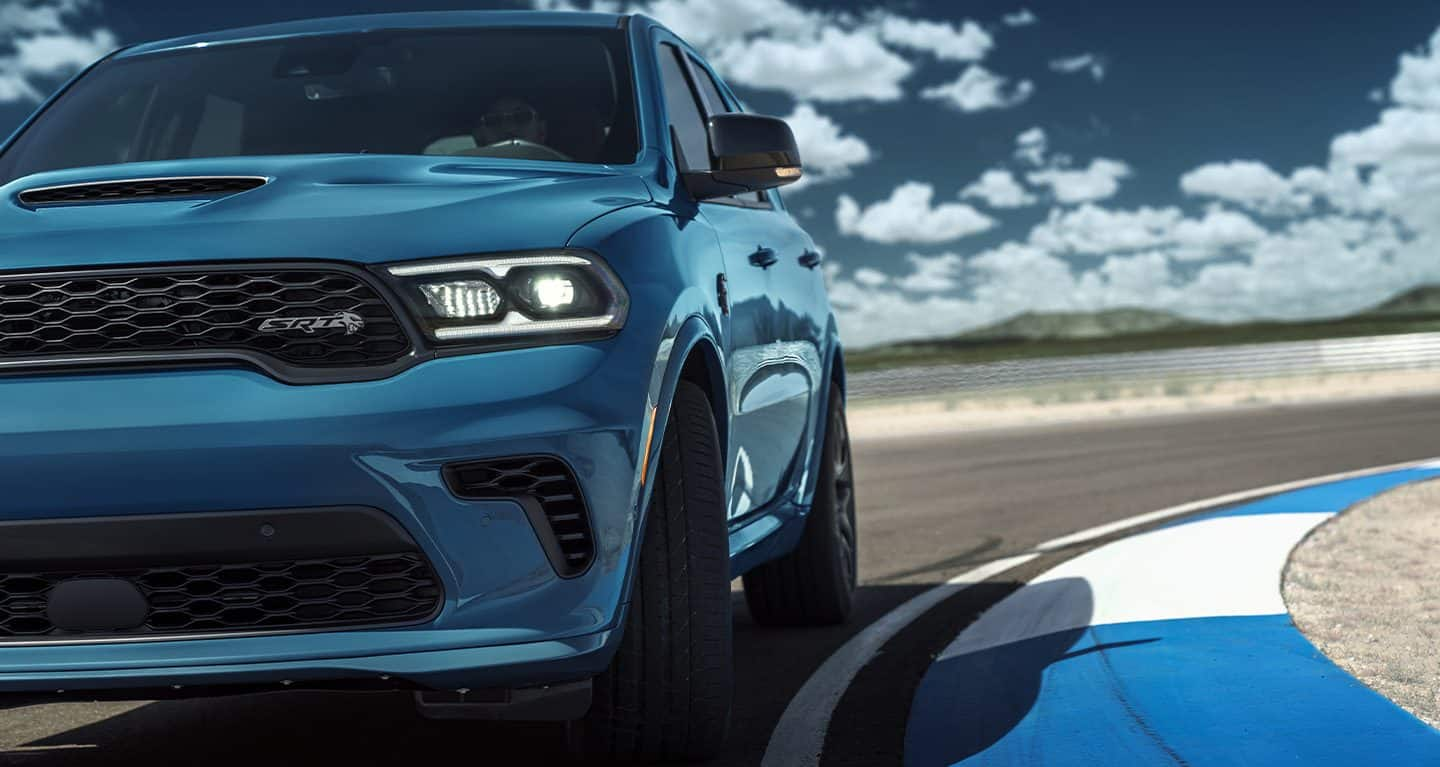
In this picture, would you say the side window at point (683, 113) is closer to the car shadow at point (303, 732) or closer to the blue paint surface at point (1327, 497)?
the car shadow at point (303, 732)

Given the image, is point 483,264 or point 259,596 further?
point 483,264

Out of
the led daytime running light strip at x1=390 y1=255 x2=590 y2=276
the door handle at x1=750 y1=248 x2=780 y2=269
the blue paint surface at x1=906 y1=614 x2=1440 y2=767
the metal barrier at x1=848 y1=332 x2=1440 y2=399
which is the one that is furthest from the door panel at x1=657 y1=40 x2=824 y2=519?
the metal barrier at x1=848 y1=332 x2=1440 y2=399

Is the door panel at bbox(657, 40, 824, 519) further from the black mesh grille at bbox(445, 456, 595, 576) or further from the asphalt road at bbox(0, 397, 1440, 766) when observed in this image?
the black mesh grille at bbox(445, 456, 595, 576)

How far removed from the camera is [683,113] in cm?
498

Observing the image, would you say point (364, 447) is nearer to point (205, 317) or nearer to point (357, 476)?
point (357, 476)

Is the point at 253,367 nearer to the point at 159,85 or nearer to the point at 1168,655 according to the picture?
the point at 159,85

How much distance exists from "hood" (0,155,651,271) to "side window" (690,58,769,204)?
70.8 inches

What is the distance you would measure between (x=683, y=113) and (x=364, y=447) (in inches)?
86.8

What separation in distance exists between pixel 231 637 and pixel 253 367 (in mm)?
506

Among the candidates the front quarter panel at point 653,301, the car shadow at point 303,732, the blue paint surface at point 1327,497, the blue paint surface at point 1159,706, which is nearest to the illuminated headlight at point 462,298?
the front quarter panel at point 653,301

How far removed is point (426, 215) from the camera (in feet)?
10.9

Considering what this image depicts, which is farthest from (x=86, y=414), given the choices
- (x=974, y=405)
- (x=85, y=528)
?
(x=974, y=405)

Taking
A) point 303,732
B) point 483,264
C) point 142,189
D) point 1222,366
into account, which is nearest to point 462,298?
point 483,264

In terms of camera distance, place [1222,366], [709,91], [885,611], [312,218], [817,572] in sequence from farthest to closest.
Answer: [1222,366] < [885,611] < [817,572] < [709,91] < [312,218]
